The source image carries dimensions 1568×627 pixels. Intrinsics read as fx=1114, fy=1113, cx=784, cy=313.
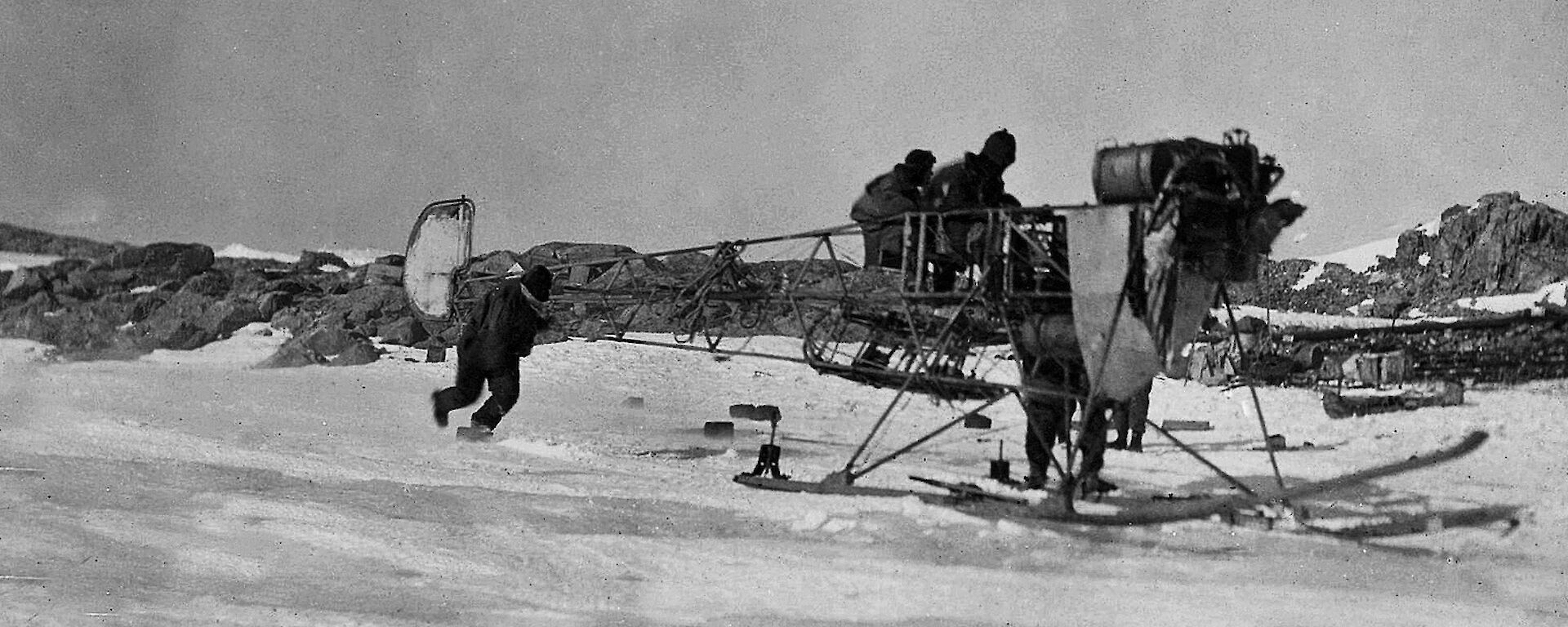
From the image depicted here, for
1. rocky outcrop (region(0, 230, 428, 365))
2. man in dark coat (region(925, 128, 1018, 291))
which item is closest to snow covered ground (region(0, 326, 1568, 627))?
man in dark coat (region(925, 128, 1018, 291))

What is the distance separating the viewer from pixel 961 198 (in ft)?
26.9

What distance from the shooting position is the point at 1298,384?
17.1 m

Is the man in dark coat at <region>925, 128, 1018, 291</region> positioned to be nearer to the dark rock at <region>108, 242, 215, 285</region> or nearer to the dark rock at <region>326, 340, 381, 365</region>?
the dark rock at <region>326, 340, 381, 365</region>

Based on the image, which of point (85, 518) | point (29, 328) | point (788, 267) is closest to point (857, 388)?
point (788, 267)

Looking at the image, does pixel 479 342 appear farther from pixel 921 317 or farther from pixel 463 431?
pixel 921 317

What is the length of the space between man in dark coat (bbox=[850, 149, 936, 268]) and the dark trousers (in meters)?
3.94

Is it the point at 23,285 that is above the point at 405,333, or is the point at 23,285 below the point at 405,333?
above

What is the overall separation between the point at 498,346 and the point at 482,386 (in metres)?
0.59

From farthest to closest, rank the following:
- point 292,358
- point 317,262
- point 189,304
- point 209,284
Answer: point 317,262 → point 209,284 → point 189,304 → point 292,358

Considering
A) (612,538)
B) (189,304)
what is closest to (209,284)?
(189,304)

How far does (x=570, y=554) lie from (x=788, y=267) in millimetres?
4717

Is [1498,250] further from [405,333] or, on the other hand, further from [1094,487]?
[405,333]

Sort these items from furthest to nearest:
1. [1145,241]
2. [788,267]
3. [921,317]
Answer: [788,267], [921,317], [1145,241]

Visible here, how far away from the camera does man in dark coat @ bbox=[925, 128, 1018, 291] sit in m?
8.08
